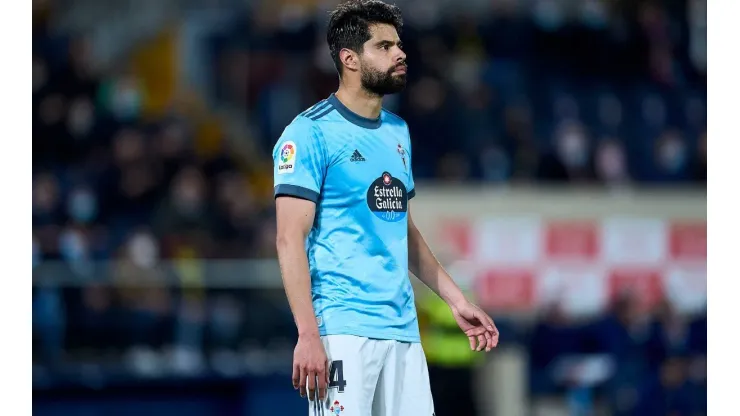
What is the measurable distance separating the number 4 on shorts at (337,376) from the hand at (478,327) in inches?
18.9

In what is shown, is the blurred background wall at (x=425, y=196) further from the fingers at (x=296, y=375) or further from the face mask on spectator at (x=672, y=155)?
the fingers at (x=296, y=375)

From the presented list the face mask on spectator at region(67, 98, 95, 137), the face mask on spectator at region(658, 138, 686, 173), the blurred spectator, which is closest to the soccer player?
the face mask on spectator at region(67, 98, 95, 137)

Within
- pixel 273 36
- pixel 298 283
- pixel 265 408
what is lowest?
pixel 265 408

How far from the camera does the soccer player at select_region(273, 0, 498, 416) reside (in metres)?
3.59

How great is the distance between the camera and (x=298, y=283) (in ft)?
11.6

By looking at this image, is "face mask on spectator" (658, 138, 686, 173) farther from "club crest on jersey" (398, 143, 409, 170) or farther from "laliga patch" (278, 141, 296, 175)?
"laliga patch" (278, 141, 296, 175)

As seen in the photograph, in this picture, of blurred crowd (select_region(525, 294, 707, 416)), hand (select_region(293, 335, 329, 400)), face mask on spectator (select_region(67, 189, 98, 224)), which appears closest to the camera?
hand (select_region(293, 335, 329, 400))

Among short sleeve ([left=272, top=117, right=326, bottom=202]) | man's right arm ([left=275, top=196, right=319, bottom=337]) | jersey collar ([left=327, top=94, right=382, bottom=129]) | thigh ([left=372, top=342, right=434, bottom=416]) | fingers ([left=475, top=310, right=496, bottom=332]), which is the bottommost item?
thigh ([left=372, top=342, right=434, bottom=416])

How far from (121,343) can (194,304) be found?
0.62m

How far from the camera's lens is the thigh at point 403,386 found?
146 inches

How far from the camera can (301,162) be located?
3639mm
